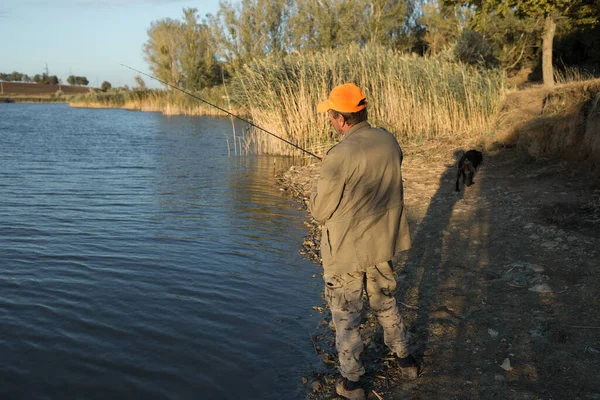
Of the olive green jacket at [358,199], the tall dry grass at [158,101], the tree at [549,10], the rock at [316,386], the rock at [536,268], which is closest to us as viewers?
the olive green jacket at [358,199]

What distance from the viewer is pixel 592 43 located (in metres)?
24.0

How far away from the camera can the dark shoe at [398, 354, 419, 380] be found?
3.42m

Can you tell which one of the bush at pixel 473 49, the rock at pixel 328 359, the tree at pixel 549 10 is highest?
the bush at pixel 473 49

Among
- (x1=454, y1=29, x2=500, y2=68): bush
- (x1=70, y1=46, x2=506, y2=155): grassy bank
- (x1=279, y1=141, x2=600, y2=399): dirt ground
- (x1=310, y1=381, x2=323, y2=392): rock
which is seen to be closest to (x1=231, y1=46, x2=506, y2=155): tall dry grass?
(x1=70, y1=46, x2=506, y2=155): grassy bank

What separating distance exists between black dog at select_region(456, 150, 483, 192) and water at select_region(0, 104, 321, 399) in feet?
8.91

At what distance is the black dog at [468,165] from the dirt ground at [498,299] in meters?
0.29

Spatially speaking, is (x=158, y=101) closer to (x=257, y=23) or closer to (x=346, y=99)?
(x=257, y=23)

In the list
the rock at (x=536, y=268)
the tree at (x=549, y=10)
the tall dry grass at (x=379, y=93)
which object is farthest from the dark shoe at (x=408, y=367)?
the tree at (x=549, y=10)

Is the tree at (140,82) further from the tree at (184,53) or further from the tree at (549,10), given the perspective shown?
the tree at (549,10)

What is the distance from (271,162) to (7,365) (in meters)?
12.0

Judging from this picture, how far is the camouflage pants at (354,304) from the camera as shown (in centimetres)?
318

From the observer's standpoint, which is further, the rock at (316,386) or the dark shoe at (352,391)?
the rock at (316,386)

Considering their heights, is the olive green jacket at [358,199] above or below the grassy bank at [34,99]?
below

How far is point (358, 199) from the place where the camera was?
3.07 m
